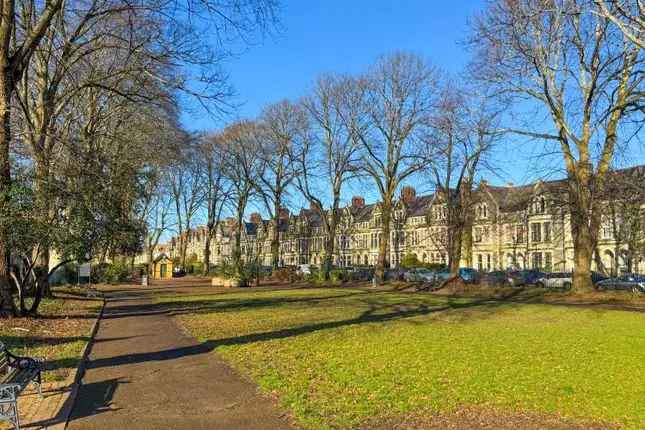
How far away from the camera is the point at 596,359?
35.2 feet

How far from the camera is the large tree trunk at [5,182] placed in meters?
14.4

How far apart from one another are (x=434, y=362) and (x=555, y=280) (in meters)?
38.9

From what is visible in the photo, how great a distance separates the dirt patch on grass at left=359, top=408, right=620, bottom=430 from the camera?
253 inches

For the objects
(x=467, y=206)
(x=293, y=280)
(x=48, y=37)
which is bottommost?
(x=293, y=280)

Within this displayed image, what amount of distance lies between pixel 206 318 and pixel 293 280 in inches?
1354

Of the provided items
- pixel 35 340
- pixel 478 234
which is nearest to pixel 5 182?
pixel 35 340

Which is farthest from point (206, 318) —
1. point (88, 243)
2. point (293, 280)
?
point (293, 280)

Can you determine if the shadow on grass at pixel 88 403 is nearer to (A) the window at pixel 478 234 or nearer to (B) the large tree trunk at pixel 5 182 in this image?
(B) the large tree trunk at pixel 5 182

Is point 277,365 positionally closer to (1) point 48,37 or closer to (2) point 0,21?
(2) point 0,21

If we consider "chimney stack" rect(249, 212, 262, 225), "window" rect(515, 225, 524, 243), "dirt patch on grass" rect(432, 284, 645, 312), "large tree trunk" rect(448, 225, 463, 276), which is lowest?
"dirt patch on grass" rect(432, 284, 645, 312)

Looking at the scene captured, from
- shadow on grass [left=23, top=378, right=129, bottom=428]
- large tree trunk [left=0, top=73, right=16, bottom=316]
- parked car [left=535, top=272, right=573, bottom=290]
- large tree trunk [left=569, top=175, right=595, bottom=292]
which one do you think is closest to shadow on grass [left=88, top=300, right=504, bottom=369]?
shadow on grass [left=23, top=378, right=129, bottom=428]

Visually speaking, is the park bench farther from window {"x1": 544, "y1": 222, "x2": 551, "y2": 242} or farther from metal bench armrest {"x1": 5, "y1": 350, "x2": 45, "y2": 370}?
window {"x1": 544, "y1": 222, "x2": 551, "y2": 242}

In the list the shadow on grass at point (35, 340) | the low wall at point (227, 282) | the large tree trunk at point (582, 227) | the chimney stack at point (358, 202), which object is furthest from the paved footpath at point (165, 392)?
the chimney stack at point (358, 202)

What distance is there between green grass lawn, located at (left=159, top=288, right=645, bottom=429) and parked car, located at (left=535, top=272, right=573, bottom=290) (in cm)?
2620
